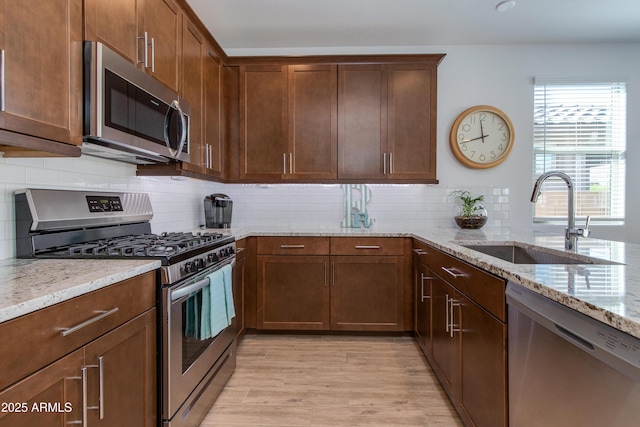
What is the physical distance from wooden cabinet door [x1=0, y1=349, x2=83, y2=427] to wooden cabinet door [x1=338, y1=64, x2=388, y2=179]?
2431 millimetres

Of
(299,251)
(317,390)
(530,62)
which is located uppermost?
(530,62)

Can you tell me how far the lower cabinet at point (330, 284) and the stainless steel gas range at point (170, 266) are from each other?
77cm

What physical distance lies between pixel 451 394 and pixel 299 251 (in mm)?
1486

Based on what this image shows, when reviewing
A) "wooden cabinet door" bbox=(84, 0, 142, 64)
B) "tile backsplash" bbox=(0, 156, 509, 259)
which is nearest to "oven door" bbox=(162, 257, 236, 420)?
"wooden cabinet door" bbox=(84, 0, 142, 64)

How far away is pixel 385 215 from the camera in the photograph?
3336 millimetres

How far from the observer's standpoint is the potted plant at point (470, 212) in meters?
3.01

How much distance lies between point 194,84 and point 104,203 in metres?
1.07

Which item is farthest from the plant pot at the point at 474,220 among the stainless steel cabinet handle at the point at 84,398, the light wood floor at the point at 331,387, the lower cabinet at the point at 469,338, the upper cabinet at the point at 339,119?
the stainless steel cabinet handle at the point at 84,398

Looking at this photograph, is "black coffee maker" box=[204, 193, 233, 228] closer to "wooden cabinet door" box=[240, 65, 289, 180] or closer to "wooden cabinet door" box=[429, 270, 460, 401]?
"wooden cabinet door" box=[240, 65, 289, 180]

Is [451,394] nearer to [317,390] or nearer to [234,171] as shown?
[317,390]

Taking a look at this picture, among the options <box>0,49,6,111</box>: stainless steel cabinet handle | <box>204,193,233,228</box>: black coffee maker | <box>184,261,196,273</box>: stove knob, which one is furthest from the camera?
<box>204,193,233,228</box>: black coffee maker

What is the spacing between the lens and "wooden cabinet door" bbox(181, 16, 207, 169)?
2270 millimetres

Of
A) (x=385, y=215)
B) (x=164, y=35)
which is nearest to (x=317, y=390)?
(x=385, y=215)

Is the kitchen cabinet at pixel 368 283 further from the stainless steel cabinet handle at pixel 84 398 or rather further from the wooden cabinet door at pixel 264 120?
the stainless steel cabinet handle at pixel 84 398
